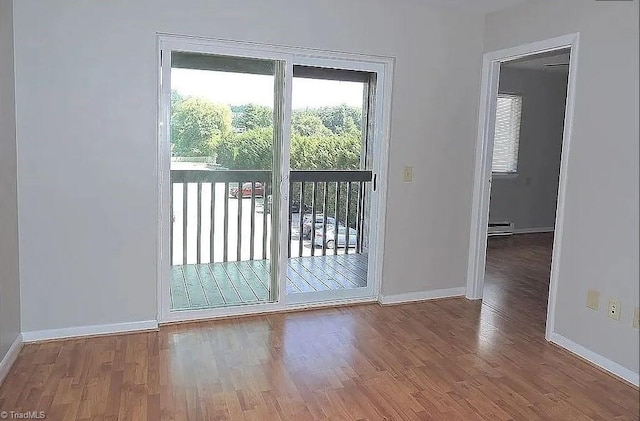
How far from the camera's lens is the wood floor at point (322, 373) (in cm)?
229

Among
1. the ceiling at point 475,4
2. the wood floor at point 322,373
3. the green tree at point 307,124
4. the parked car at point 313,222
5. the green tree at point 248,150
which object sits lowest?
the wood floor at point 322,373

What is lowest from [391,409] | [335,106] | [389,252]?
[391,409]

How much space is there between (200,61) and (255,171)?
79cm

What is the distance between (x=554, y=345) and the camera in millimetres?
3117

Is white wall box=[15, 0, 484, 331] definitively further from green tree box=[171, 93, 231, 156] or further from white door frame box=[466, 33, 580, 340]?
white door frame box=[466, 33, 580, 340]

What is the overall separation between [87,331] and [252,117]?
1.71 m

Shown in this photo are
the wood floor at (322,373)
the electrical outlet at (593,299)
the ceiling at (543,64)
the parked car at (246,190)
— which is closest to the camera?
the wood floor at (322,373)

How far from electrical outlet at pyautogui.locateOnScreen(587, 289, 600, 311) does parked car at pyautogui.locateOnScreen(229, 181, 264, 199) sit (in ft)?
6.92

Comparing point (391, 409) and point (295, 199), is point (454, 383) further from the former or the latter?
point (295, 199)

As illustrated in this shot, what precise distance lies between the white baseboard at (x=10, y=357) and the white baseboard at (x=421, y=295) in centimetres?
239

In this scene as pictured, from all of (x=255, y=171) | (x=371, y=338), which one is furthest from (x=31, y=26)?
(x=371, y=338)

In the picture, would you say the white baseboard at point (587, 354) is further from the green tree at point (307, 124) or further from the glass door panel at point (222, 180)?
the green tree at point (307, 124)

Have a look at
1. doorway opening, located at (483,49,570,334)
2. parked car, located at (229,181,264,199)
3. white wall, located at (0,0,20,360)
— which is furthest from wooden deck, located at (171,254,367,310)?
doorway opening, located at (483,49,570,334)

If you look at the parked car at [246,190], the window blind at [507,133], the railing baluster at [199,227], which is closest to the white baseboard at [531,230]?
the window blind at [507,133]
